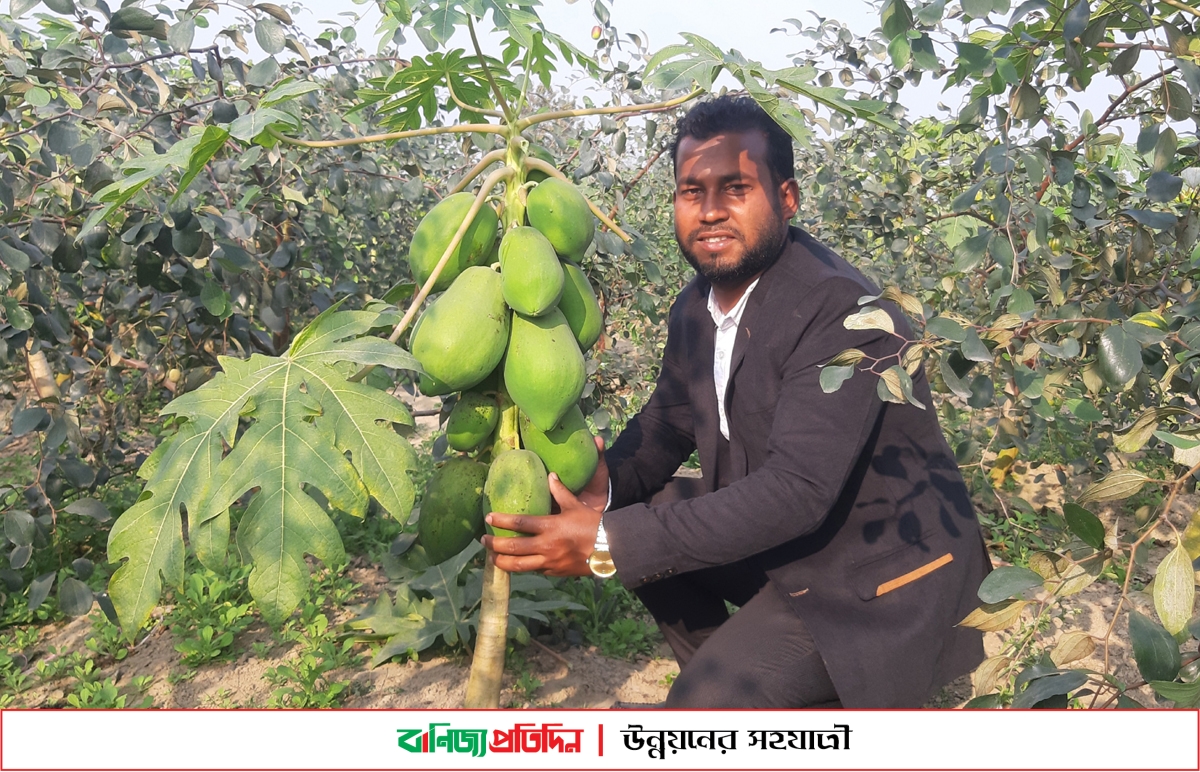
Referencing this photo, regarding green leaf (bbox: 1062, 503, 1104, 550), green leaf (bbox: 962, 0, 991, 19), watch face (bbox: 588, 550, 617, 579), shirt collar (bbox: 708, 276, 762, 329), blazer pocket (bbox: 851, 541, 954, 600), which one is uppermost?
green leaf (bbox: 962, 0, 991, 19)

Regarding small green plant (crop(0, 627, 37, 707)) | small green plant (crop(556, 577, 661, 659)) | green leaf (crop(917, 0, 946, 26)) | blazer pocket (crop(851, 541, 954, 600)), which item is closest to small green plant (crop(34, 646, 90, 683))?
small green plant (crop(0, 627, 37, 707))

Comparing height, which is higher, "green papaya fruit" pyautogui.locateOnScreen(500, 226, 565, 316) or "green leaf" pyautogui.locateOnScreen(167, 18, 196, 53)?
"green leaf" pyautogui.locateOnScreen(167, 18, 196, 53)

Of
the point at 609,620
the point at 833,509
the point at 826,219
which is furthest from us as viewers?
the point at 826,219

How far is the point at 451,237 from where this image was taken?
143 centimetres

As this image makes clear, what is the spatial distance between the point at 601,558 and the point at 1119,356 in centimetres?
98

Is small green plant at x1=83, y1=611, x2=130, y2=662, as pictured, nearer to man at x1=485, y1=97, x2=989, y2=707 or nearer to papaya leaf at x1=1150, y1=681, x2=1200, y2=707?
man at x1=485, y1=97, x2=989, y2=707

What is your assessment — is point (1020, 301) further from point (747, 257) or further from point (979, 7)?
point (747, 257)

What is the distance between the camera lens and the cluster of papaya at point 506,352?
1367 millimetres

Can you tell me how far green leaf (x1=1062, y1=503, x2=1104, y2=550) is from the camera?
97 cm

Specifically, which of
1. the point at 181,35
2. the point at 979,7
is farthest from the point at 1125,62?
the point at 181,35

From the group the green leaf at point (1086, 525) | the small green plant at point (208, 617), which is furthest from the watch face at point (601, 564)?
the small green plant at point (208, 617)

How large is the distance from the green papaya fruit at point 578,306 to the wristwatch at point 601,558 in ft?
1.30

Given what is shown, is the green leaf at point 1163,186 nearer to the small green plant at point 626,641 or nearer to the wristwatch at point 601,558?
the wristwatch at point 601,558

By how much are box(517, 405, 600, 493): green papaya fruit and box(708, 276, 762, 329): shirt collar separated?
717mm
